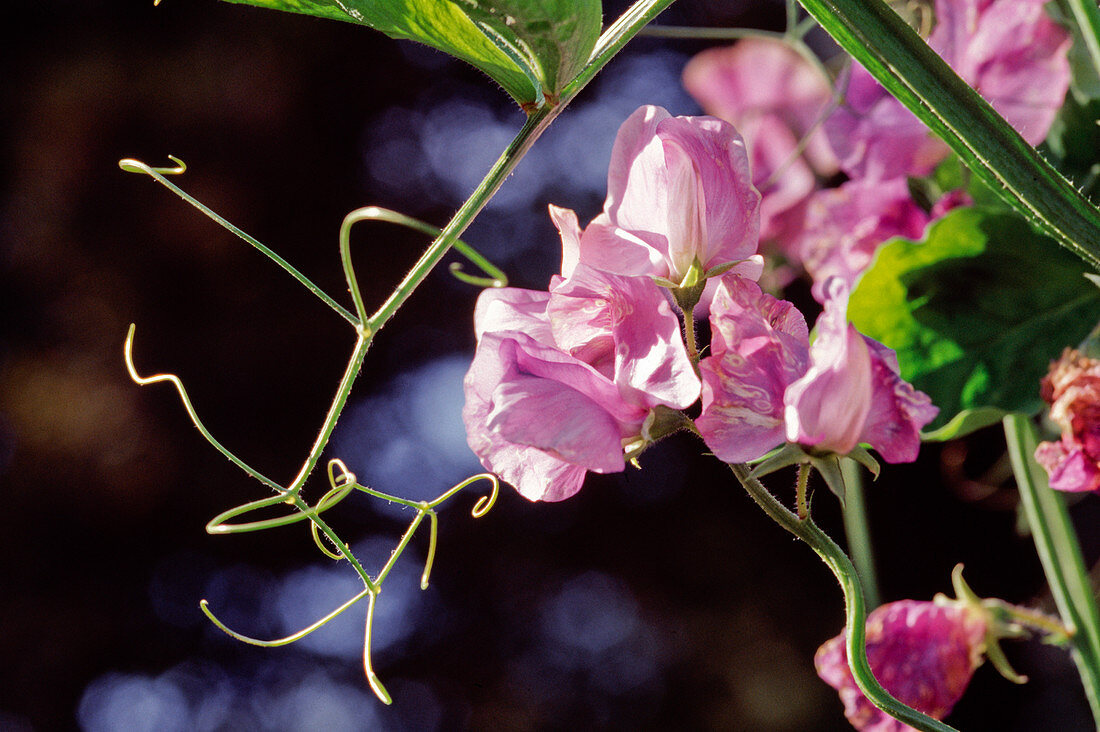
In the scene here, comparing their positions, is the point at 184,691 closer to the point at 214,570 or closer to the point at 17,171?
the point at 214,570

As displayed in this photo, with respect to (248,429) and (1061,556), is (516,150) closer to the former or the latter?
(1061,556)

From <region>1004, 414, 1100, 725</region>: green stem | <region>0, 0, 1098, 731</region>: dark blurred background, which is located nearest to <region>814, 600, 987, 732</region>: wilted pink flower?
<region>1004, 414, 1100, 725</region>: green stem

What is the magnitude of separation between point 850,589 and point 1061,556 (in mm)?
164

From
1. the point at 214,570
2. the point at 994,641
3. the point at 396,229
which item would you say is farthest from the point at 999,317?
the point at 214,570

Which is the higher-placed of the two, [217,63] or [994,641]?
[994,641]

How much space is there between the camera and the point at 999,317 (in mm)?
275

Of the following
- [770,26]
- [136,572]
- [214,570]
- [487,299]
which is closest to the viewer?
[487,299]

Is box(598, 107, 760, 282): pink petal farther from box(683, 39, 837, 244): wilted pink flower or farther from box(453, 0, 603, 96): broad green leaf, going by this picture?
box(683, 39, 837, 244): wilted pink flower

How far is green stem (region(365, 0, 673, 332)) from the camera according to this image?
0.14 m

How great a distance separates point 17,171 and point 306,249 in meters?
0.36

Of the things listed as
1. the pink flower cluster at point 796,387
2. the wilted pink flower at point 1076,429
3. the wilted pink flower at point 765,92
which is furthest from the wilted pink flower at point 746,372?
the wilted pink flower at point 765,92

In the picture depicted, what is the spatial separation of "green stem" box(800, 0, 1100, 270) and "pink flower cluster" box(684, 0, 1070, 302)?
0.35 ft

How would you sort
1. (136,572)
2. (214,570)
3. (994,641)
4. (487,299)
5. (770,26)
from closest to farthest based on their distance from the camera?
(487,299)
(994,641)
(770,26)
(136,572)
(214,570)

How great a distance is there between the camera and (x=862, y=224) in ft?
1.10
